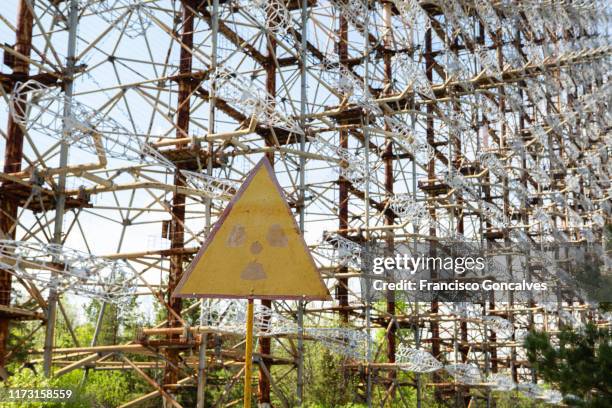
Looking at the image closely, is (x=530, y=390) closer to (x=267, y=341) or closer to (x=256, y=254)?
(x=267, y=341)

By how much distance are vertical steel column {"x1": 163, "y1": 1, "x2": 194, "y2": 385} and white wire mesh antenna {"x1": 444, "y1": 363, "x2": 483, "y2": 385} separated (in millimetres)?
11887

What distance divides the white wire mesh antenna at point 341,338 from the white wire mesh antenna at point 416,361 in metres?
2.07

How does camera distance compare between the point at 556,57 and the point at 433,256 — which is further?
the point at 556,57

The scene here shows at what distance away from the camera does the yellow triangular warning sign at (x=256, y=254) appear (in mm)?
5586

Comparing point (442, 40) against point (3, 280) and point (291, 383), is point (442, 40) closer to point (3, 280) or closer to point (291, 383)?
point (291, 383)

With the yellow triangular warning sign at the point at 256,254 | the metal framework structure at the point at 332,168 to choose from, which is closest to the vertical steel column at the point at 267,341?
the metal framework structure at the point at 332,168

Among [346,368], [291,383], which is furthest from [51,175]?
[291,383]

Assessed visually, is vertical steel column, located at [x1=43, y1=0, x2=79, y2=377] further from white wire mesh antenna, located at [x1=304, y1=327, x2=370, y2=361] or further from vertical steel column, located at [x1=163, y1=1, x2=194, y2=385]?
white wire mesh antenna, located at [x1=304, y1=327, x2=370, y2=361]

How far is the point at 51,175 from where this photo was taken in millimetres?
17281

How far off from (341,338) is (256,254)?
61.1 feet

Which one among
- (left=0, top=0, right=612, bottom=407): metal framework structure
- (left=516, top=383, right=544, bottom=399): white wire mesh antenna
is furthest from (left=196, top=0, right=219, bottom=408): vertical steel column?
(left=516, top=383, right=544, bottom=399): white wire mesh antenna

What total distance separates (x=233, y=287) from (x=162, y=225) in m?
15.9

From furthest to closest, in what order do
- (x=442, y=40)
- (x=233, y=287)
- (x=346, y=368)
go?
(x=442, y=40)
(x=346, y=368)
(x=233, y=287)

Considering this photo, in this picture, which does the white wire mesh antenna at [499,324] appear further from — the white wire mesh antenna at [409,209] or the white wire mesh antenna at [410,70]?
the white wire mesh antenna at [410,70]
